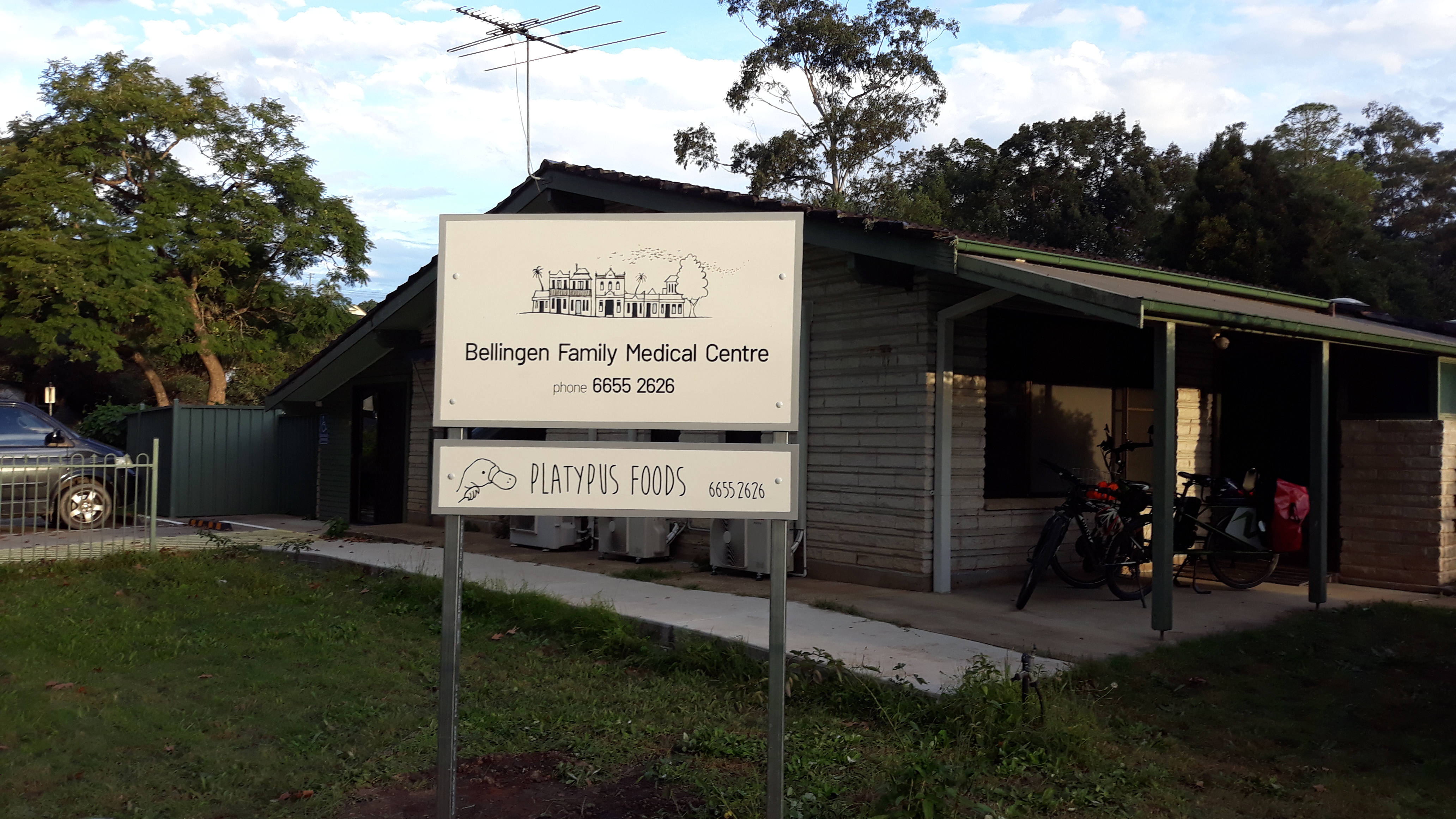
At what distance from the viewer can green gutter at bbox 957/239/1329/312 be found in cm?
864

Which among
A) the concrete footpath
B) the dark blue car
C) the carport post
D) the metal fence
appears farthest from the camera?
the dark blue car

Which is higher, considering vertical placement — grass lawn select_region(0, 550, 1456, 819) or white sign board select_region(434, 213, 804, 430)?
white sign board select_region(434, 213, 804, 430)

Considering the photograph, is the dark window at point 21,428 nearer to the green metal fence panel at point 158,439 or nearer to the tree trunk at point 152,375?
the green metal fence panel at point 158,439

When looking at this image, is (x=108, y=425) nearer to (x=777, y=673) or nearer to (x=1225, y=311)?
(x=1225, y=311)

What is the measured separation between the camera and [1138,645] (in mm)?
6844

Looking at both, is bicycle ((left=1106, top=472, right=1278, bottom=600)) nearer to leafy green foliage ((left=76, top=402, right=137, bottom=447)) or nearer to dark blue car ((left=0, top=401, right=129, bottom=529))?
dark blue car ((left=0, top=401, right=129, bottom=529))

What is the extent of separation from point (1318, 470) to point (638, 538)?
242 inches

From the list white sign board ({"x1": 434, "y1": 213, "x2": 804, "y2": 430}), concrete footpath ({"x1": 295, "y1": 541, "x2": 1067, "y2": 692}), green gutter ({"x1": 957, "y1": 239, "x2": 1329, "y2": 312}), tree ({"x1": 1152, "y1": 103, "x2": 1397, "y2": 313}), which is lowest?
concrete footpath ({"x1": 295, "y1": 541, "x2": 1067, "y2": 692})

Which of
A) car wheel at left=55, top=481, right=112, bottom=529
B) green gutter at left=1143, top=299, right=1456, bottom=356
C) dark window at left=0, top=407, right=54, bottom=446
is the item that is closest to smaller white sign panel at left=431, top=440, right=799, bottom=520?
green gutter at left=1143, top=299, right=1456, bottom=356

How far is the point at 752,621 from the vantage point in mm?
7312

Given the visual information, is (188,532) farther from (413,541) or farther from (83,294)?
(83,294)

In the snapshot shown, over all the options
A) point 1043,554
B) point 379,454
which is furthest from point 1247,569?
point 379,454

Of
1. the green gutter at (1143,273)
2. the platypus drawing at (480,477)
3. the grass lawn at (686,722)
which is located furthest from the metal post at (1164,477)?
the platypus drawing at (480,477)

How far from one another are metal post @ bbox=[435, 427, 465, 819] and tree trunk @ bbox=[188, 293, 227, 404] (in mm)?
30658
